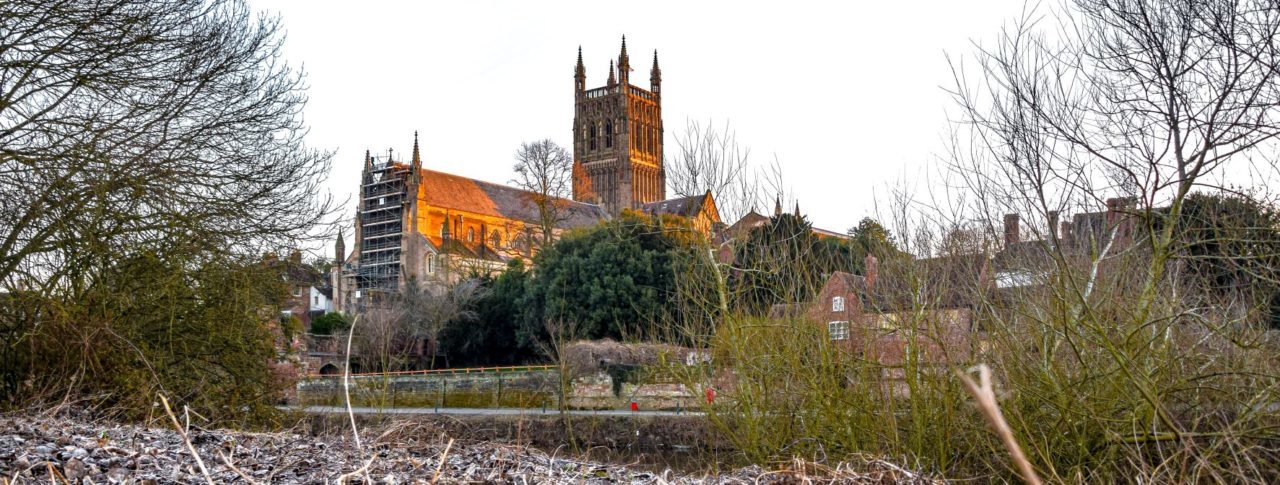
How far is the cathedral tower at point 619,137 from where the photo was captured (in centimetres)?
8919

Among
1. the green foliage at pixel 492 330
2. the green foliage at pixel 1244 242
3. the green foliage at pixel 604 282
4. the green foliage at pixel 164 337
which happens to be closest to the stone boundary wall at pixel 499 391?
the green foliage at pixel 604 282

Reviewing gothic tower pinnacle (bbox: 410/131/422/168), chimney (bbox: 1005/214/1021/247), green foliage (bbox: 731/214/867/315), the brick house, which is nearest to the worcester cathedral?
gothic tower pinnacle (bbox: 410/131/422/168)

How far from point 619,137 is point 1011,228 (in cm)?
8046

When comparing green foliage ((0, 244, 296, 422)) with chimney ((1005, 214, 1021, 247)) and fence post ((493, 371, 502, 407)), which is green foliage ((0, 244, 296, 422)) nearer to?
chimney ((1005, 214, 1021, 247))

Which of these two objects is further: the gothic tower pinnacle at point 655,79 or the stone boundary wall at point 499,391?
the gothic tower pinnacle at point 655,79

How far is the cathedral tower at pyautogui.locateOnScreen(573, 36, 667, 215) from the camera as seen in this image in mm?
89188

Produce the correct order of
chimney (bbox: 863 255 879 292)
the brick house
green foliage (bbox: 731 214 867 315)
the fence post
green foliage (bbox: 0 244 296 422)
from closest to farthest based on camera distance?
the brick house → green foliage (bbox: 0 244 296 422) → chimney (bbox: 863 255 879 292) → green foliage (bbox: 731 214 867 315) → the fence post

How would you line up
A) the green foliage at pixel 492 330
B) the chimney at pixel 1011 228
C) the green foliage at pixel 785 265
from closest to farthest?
the chimney at pixel 1011 228 → the green foliage at pixel 785 265 → the green foliage at pixel 492 330

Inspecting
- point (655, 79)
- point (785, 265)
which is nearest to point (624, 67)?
point (655, 79)

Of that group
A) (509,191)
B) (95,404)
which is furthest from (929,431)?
(509,191)

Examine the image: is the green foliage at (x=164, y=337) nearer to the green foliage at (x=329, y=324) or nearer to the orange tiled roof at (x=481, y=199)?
the green foliage at (x=329, y=324)

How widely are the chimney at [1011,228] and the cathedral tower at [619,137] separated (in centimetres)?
7576

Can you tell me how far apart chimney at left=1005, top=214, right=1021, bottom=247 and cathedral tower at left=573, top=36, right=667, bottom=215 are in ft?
249

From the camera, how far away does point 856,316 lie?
1281cm
